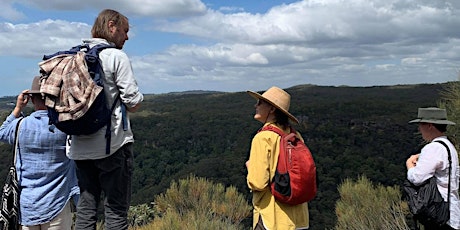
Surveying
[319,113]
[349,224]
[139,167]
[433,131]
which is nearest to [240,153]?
[139,167]

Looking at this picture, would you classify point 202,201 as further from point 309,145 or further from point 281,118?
point 309,145

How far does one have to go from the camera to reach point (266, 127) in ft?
7.27

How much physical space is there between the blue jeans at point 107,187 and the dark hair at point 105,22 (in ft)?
1.75

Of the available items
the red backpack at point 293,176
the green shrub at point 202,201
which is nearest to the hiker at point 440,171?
the red backpack at point 293,176

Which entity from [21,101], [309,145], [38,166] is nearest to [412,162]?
[38,166]

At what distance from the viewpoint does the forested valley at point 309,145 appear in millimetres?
20500

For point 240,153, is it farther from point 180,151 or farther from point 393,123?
point 180,151

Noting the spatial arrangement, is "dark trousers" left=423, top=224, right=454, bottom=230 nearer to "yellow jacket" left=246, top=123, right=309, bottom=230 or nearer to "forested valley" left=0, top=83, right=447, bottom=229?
"yellow jacket" left=246, top=123, right=309, bottom=230

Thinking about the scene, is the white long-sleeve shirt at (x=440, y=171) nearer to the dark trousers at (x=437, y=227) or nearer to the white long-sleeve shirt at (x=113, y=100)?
the dark trousers at (x=437, y=227)

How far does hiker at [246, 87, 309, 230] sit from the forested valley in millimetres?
8465

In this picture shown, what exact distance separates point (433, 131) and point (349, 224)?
2.93 metres

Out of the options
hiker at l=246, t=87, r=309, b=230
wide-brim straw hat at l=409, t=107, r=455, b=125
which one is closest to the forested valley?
wide-brim straw hat at l=409, t=107, r=455, b=125

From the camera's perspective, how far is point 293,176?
2.04 meters

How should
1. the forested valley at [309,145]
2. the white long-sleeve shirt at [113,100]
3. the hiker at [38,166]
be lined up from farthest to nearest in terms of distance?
1. the forested valley at [309,145]
2. the hiker at [38,166]
3. the white long-sleeve shirt at [113,100]
